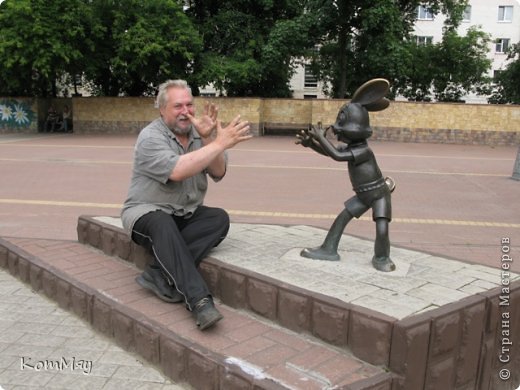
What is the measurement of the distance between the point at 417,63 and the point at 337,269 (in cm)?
2454

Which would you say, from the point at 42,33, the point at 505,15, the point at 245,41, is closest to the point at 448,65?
the point at 245,41

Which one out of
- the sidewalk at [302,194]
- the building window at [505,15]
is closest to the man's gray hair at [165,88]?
the sidewalk at [302,194]

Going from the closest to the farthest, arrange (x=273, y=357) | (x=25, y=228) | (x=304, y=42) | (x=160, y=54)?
1. (x=273, y=357)
2. (x=25, y=228)
3. (x=160, y=54)
4. (x=304, y=42)

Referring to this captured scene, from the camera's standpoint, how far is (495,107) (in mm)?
20109

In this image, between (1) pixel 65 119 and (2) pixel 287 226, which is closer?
(2) pixel 287 226

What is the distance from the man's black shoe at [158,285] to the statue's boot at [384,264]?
133cm

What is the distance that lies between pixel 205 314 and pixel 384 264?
4.03 ft

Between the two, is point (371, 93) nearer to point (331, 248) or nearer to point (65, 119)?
point (331, 248)

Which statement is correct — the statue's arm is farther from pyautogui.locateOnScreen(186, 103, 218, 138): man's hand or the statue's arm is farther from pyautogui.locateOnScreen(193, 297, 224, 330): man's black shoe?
pyautogui.locateOnScreen(193, 297, 224, 330): man's black shoe

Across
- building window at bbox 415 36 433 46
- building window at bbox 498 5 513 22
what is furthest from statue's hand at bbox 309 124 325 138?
building window at bbox 498 5 513 22

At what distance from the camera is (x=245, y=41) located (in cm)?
2156

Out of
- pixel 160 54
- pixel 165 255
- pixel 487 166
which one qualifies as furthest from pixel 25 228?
pixel 160 54

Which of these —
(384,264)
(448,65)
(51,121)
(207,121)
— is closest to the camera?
(384,264)

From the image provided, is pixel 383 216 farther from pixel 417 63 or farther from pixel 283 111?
pixel 417 63
